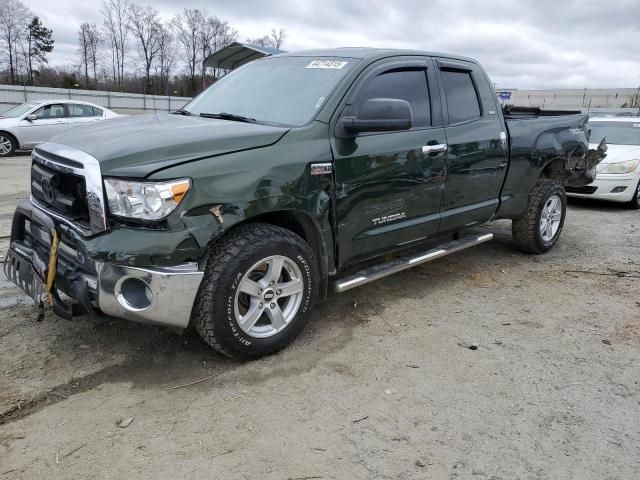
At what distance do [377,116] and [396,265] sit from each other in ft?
3.93

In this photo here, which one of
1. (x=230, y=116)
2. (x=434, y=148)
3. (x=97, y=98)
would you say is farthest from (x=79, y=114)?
(x=97, y=98)

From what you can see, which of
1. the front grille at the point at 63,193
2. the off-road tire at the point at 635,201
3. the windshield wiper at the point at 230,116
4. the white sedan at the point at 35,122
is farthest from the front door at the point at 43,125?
the off-road tire at the point at 635,201

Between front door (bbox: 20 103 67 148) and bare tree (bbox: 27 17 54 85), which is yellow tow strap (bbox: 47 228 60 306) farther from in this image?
bare tree (bbox: 27 17 54 85)

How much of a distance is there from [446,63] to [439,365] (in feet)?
8.32

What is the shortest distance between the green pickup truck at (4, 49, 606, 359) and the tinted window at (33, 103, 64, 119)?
1080 centimetres

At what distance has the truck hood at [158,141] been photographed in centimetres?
272

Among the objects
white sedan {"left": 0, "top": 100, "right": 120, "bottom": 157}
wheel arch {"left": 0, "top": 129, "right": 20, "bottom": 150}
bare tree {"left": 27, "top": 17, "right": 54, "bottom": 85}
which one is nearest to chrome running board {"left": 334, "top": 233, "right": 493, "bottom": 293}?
white sedan {"left": 0, "top": 100, "right": 120, "bottom": 157}

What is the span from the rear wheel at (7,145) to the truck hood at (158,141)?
11329 millimetres

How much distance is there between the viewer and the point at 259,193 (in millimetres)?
2982

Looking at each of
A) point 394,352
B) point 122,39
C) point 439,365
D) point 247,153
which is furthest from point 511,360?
point 122,39

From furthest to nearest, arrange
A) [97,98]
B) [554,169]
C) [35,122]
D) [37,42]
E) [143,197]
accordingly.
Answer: [37,42] → [97,98] → [35,122] → [554,169] → [143,197]

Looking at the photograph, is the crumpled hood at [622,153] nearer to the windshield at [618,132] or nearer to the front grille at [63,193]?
the windshield at [618,132]

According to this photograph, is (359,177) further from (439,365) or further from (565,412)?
(565,412)

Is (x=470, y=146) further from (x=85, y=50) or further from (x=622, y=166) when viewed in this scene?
(x=85, y=50)
